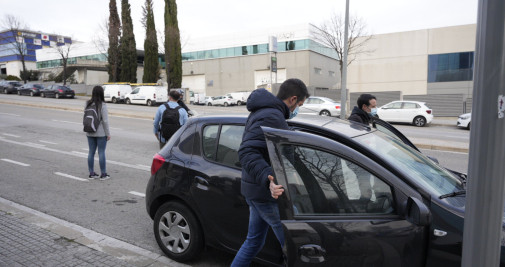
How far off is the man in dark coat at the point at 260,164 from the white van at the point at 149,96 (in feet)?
92.7

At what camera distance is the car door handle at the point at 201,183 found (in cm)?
337

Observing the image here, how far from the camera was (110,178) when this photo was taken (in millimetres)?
7105

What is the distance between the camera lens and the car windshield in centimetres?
247

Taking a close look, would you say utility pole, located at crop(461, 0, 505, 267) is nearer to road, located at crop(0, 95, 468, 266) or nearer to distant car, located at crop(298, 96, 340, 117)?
road, located at crop(0, 95, 468, 266)

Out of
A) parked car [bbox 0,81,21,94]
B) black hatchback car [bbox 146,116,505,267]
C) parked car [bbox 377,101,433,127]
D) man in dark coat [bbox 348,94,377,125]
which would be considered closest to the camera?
black hatchback car [bbox 146,116,505,267]

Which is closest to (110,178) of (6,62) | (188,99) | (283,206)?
(283,206)

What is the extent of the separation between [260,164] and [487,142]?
1362 mm

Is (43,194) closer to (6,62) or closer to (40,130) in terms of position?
(40,130)

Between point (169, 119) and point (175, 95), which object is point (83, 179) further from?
point (175, 95)

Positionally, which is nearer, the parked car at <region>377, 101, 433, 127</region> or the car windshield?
the car windshield

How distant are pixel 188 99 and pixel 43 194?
115ft

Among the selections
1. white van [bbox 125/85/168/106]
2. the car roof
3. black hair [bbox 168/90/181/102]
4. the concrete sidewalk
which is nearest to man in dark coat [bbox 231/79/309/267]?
the car roof

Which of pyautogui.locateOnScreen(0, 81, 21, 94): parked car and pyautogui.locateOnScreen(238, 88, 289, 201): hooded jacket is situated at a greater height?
pyautogui.locateOnScreen(0, 81, 21, 94): parked car

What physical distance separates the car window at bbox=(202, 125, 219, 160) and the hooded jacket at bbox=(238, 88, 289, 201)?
3.00 ft
